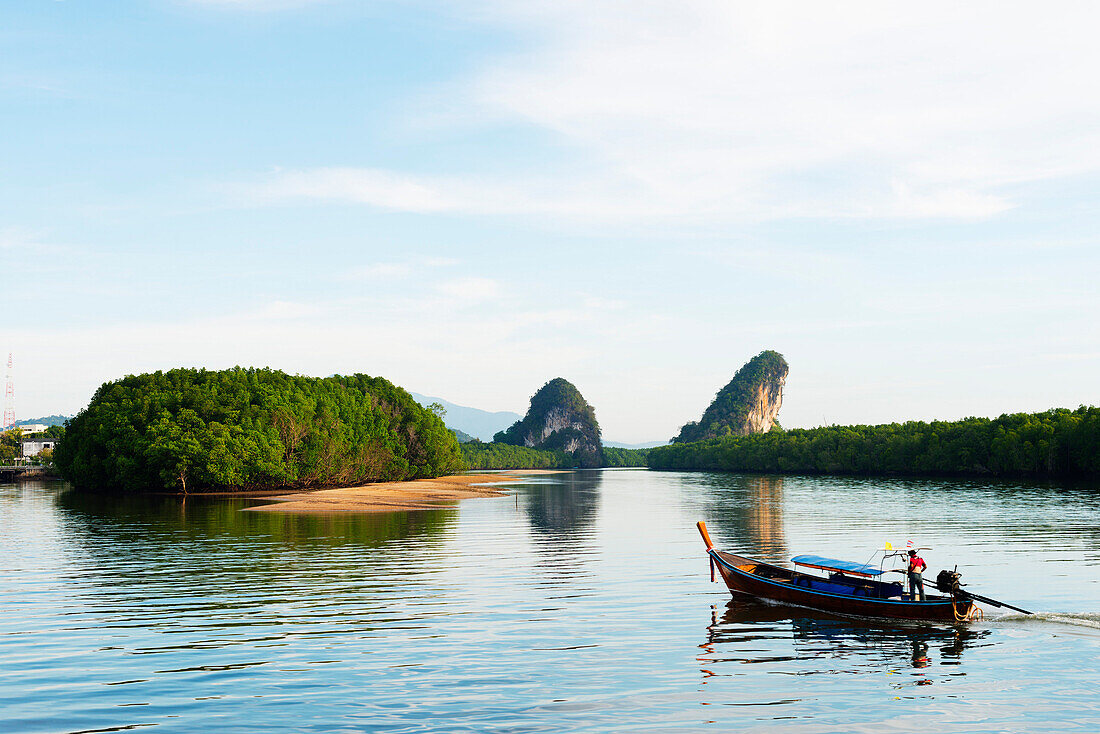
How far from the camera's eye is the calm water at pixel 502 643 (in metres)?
18.9

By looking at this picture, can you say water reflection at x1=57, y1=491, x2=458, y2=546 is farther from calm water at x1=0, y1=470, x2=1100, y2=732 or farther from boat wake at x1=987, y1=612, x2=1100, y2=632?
boat wake at x1=987, y1=612, x2=1100, y2=632

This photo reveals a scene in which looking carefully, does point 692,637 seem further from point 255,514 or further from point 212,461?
point 212,461

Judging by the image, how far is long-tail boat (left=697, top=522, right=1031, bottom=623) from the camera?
2861 cm

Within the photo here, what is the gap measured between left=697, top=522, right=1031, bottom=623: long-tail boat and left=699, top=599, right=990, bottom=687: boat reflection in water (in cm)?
45

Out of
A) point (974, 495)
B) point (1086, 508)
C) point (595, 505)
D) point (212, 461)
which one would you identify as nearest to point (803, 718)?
point (1086, 508)

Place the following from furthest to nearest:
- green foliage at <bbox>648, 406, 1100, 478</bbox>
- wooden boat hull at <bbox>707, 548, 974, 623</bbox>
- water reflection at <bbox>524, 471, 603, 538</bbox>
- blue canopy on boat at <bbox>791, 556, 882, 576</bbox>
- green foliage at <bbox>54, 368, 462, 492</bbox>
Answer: green foliage at <bbox>648, 406, 1100, 478</bbox>, green foliage at <bbox>54, 368, 462, 492</bbox>, water reflection at <bbox>524, 471, 603, 538</bbox>, blue canopy on boat at <bbox>791, 556, 882, 576</bbox>, wooden boat hull at <bbox>707, 548, 974, 623</bbox>

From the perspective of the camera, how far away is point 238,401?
121625 mm

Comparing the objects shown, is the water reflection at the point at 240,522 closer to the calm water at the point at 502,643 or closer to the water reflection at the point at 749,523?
the calm water at the point at 502,643

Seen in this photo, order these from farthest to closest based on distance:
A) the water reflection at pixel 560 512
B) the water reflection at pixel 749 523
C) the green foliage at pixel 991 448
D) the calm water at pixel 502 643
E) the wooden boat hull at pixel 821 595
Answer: the green foliage at pixel 991 448
the water reflection at pixel 560 512
the water reflection at pixel 749 523
the wooden boat hull at pixel 821 595
the calm water at pixel 502 643

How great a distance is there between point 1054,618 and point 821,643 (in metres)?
9.02

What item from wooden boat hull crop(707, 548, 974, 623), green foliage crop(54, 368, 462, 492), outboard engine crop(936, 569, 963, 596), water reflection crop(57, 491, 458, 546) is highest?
green foliage crop(54, 368, 462, 492)

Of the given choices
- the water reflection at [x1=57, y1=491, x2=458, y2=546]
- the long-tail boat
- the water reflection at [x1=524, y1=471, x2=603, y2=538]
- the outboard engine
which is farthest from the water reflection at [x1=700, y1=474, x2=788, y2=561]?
the water reflection at [x1=57, y1=491, x2=458, y2=546]

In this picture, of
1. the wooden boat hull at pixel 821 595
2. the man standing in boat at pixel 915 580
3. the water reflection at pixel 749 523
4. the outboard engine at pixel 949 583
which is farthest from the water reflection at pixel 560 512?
the outboard engine at pixel 949 583

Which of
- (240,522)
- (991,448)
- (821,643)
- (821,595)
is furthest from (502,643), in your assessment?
(991,448)
